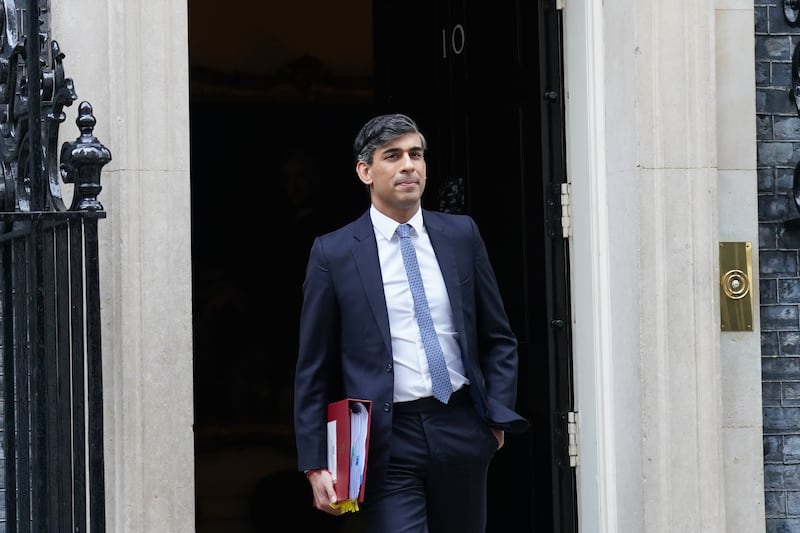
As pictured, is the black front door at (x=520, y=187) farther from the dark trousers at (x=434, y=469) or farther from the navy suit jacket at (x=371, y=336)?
the dark trousers at (x=434, y=469)

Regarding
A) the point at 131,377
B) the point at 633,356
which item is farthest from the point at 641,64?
the point at 131,377

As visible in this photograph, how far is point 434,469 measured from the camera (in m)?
4.57

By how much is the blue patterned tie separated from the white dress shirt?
0.8 inches

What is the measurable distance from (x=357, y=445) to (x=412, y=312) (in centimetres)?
45

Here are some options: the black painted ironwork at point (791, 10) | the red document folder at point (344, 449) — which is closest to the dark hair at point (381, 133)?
the red document folder at point (344, 449)

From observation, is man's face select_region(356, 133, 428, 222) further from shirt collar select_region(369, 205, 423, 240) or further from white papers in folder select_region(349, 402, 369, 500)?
white papers in folder select_region(349, 402, 369, 500)

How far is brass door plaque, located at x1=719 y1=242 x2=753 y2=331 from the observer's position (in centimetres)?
565

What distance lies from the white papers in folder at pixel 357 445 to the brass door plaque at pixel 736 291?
1.78 meters

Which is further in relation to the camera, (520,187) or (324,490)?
(520,187)

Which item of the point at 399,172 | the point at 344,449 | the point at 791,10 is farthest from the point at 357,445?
the point at 791,10

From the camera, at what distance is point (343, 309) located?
462 centimetres

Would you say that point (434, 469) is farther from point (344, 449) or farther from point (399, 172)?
point (399, 172)

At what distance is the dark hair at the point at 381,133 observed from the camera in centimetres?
457

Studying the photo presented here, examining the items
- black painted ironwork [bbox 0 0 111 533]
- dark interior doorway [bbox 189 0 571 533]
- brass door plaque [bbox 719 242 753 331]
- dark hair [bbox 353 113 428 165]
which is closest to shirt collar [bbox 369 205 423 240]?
dark hair [bbox 353 113 428 165]
